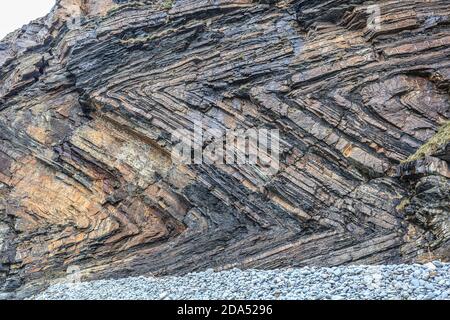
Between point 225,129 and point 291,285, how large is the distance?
836cm

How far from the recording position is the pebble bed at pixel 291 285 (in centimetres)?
1086

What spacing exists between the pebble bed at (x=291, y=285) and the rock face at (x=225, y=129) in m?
1.24

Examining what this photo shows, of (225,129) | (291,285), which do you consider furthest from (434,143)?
(225,129)

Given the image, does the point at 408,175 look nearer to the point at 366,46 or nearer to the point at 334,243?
the point at 334,243

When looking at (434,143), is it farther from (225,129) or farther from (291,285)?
(225,129)

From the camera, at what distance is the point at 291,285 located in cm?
1255

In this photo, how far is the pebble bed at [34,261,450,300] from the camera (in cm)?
1086

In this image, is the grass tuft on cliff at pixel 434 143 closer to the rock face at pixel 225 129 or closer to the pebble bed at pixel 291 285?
the rock face at pixel 225 129

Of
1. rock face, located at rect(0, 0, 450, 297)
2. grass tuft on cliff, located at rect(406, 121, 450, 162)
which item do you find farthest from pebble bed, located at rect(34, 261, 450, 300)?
grass tuft on cliff, located at rect(406, 121, 450, 162)

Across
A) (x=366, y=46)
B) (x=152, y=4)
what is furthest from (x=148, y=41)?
(x=366, y=46)

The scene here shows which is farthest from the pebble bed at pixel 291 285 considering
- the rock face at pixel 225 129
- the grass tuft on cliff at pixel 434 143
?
the grass tuft on cliff at pixel 434 143

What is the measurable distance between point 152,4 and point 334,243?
16.9m
